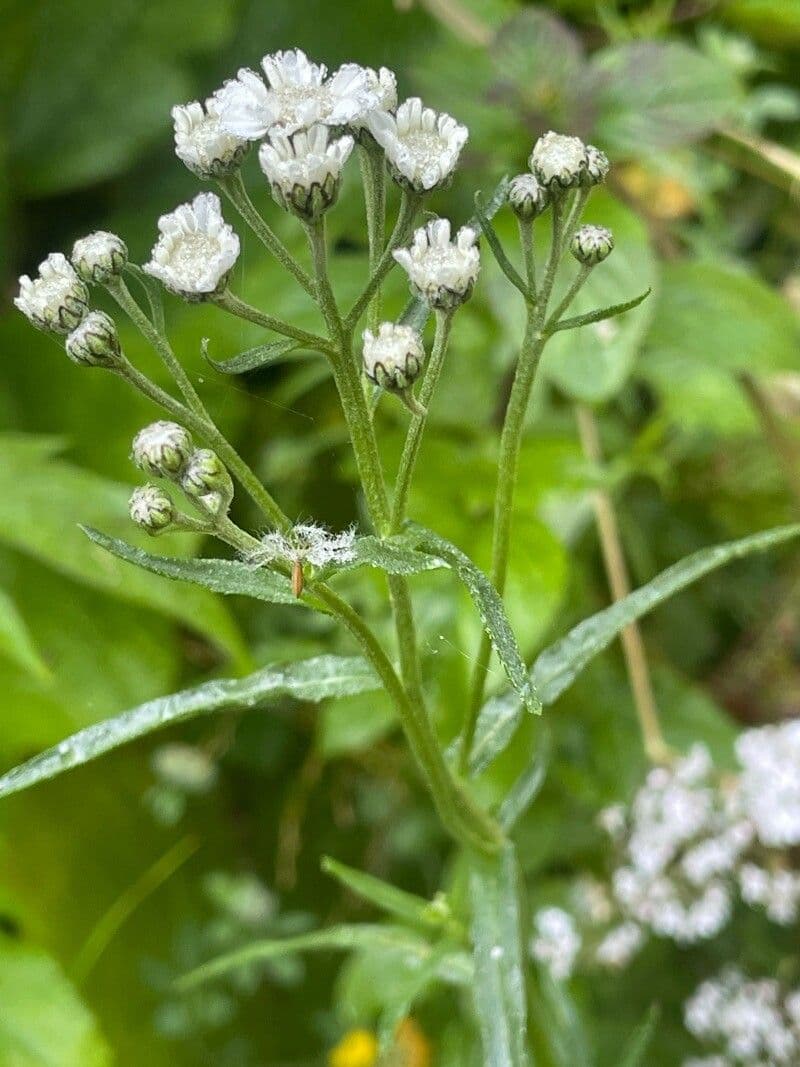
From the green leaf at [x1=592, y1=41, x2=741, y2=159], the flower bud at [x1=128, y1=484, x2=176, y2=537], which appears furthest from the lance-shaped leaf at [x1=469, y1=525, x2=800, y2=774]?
the green leaf at [x1=592, y1=41, x2=741, y2=159]

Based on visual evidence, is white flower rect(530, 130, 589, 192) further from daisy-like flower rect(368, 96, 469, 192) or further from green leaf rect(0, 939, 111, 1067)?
green leaf rect(0, 939, 111, 1067)

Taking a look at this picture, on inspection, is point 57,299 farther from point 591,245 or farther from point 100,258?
point 591,245

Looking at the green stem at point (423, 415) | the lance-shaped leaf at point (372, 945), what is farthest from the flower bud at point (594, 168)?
the lance-shaped leaf at point (372, 945)

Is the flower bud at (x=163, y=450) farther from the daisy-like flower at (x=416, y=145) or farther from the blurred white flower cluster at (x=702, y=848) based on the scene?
the blurred white flower cluster at (x=702, y=848)

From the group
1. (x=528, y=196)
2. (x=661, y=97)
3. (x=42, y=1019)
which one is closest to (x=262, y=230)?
(x=528, y=196)

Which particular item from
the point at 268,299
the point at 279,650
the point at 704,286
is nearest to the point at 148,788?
the point at 279,650

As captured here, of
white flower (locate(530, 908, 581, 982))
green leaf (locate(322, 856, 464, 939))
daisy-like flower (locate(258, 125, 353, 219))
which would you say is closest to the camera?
daisy-like flower (locate(258, 125, 353, 219))

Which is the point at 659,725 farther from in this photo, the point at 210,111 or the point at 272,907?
Answer: the point at 210,111

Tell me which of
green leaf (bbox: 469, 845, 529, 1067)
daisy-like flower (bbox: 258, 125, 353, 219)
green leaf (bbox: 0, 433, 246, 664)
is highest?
green leaf (bbox: 0, 433, 246, 664)
